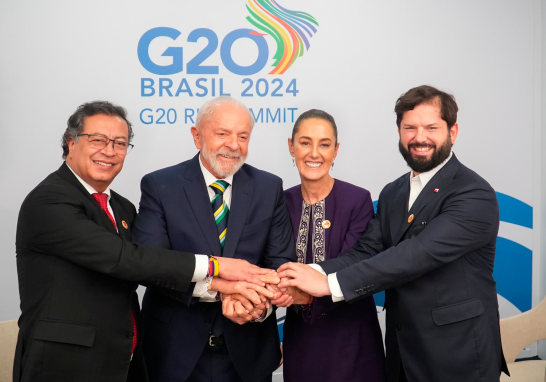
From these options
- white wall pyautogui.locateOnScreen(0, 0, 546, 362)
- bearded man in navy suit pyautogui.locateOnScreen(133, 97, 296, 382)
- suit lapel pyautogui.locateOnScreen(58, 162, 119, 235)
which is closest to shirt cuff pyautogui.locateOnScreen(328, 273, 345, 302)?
bearded man in navy suit pyautogui.locateOnScreen(133, 97, 296, 382)

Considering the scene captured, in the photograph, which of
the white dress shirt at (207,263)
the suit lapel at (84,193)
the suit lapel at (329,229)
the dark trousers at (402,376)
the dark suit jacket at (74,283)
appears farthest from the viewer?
the suit lapel at (329,229)

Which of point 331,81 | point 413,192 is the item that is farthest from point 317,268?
point 331,81

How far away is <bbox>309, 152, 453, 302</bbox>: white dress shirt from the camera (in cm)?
260

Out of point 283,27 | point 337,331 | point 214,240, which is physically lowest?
point 337,331

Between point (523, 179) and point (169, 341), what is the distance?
3522mm

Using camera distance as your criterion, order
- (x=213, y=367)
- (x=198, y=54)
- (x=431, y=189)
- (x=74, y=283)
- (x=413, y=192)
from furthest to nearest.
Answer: (x=198, y=54) < (x=413, y=192) < (x=431, y=189) < (x=213, y=367) < (x=74, y=283)

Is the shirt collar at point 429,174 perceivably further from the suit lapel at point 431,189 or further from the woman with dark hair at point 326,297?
the woman with dark hair at point 326,297

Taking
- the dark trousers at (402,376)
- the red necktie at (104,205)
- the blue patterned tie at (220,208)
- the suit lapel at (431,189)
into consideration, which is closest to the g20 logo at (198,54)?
the blue patterned tie at (220,208)

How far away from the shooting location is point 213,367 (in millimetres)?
2521

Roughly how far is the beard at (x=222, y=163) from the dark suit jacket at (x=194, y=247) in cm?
8

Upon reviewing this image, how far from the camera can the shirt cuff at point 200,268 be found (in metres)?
2.43

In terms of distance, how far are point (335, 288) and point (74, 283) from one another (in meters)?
1.27

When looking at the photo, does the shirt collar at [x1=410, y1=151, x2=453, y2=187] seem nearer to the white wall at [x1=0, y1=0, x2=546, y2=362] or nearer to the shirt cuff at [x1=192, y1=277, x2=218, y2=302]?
the shirt cuff at [x1=192, y1=277, x2=218, y2=302]

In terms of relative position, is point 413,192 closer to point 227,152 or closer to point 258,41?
point 227,152
